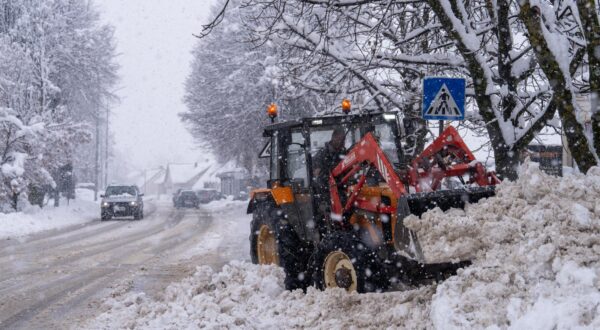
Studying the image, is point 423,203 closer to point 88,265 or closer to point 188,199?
point 88,265

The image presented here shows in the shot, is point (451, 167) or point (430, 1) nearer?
point (451, 167)

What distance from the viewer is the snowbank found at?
3928mm

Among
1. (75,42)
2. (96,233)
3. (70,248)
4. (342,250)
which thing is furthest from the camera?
(75,42)

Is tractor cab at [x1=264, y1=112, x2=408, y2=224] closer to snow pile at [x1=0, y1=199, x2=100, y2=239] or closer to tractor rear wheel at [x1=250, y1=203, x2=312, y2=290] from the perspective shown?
tractor rear wheel at [x1=250, y1=203, x2=312, y2=290]

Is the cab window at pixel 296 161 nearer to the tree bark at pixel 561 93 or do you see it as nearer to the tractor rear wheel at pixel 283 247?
the tractor rear wheel at pixel 283 247

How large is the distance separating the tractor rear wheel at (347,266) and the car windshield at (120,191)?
2173cm

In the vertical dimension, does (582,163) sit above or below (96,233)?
above

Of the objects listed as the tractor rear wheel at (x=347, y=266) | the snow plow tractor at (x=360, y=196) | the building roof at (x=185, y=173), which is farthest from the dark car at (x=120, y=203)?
the building roof at (x=185, y=173)

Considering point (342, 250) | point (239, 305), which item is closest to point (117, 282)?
point (239, 305)

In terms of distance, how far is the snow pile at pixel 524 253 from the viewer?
151 inches

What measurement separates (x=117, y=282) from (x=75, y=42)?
24283 millimetres

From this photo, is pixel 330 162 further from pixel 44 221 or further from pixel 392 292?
pixel 44 221

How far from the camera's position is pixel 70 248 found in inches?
551

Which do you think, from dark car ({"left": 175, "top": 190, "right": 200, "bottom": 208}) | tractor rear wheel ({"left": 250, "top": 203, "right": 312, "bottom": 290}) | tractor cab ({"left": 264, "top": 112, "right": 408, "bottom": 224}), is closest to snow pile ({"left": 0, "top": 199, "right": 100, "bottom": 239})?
dark car ({"left": 175, "top": 190, "right": 200, "bottom": 208})
